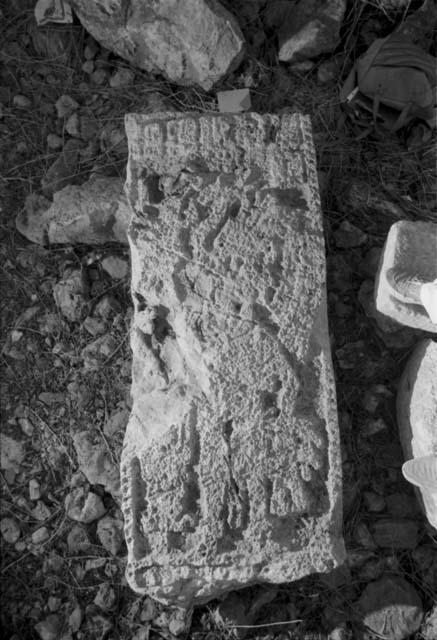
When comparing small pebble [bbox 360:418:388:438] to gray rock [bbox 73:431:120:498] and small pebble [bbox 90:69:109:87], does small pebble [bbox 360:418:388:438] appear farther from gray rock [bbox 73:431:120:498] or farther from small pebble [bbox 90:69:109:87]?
small pebble [bbox 90:69:109:87]

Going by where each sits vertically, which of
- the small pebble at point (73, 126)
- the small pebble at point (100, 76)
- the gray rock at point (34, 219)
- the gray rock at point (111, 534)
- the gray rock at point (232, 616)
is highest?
the small pebble at point (100, 76)

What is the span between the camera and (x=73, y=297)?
250 cm

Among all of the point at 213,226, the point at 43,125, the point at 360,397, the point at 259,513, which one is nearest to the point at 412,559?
the point at 360,397

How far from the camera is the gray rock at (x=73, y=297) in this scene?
250cm

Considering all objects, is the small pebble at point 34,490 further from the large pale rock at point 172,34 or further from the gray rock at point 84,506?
the large pale rock at point 172,34

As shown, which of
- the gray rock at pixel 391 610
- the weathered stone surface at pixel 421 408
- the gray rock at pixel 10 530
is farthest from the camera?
the gray rock at pixel 10 530

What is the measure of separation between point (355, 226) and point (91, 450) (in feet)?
4.33

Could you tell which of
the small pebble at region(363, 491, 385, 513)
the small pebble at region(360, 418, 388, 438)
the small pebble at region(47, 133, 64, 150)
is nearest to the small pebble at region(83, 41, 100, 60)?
the small pebble at region(47, 133, 64, 150)

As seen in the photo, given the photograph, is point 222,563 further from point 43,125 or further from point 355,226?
point 43,125

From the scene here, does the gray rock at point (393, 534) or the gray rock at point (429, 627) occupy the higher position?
the gray rock at point (393, 534)

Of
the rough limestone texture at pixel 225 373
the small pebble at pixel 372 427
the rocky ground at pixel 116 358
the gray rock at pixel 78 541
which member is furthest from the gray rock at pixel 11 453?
the small pebble at pixel 372 427

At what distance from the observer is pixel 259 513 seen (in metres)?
1.99

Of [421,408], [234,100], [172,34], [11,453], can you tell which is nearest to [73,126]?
[172,34]

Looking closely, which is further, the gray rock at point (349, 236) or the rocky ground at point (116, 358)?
the gray rock at point (349, 236)
